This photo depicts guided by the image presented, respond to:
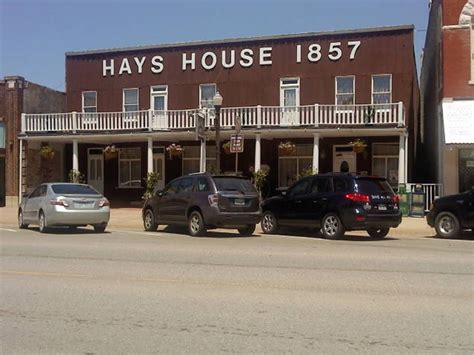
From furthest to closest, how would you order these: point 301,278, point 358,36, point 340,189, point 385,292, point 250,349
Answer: point 358,36 < point 340,189 < point 301,278 < point 385,292 < point 250,349

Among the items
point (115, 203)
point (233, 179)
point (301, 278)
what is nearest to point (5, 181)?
point (115, 203)

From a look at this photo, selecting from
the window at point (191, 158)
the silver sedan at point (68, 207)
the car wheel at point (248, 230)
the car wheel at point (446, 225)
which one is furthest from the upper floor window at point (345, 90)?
the silver sedan at point (68, 207)

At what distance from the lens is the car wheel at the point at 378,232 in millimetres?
16516

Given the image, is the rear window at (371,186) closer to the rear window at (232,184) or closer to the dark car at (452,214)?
the dark car at (452,214)

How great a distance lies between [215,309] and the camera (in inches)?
283

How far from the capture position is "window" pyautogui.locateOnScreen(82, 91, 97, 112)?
31281mm

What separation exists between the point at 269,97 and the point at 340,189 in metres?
13.4

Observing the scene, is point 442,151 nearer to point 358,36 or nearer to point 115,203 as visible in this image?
point 358,36

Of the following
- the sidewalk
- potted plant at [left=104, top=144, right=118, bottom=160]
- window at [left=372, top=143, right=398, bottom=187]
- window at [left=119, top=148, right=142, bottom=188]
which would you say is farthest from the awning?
window at [left=119, top=148, right=142, bottom=188]

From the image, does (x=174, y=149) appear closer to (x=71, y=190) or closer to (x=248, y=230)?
(x=71, y=190)

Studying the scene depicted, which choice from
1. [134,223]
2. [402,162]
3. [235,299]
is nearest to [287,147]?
[402,162]

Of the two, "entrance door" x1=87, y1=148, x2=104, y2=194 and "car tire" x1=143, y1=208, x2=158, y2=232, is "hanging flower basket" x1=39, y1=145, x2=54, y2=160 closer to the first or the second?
"entrance door" x1=87, y1=148, x2=104, y2=194

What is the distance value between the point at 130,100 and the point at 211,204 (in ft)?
52.9

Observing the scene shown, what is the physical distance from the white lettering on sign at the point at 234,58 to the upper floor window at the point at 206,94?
33.9 inches
